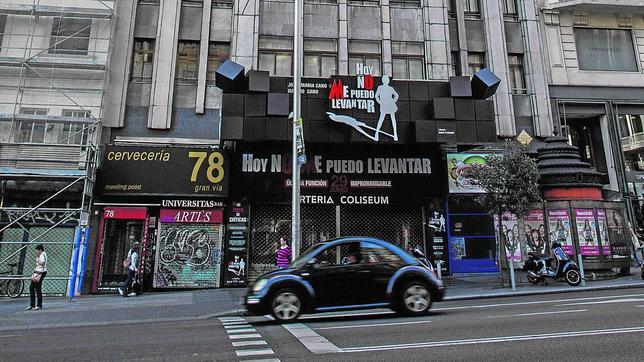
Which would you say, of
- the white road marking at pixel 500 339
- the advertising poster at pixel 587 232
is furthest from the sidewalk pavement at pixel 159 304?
the white road marking at pixel 500 339

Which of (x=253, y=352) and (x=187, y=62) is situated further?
(x=187, y=62)

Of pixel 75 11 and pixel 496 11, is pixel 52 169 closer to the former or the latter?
pixel 75 11

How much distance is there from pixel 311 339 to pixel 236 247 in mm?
10709

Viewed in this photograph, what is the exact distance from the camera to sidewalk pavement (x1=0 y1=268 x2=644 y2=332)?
10.4 m

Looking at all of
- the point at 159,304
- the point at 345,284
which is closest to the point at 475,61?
the point at 345,284

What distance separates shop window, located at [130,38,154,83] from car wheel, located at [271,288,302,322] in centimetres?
1337

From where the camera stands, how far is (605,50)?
21578 millimetres

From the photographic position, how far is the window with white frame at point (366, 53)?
19359 millimetres

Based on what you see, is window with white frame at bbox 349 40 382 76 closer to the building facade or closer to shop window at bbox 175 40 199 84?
the building facade

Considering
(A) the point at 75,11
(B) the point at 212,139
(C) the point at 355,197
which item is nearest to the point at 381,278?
(C) the point at 355,197

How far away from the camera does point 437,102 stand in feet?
53.4

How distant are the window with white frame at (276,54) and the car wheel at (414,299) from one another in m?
12.7

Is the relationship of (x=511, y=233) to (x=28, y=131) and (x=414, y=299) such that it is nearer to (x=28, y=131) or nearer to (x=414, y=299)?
(x=414, y=299)

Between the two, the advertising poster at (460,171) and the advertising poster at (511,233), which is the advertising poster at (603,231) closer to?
the advertising poster at (511,233)
